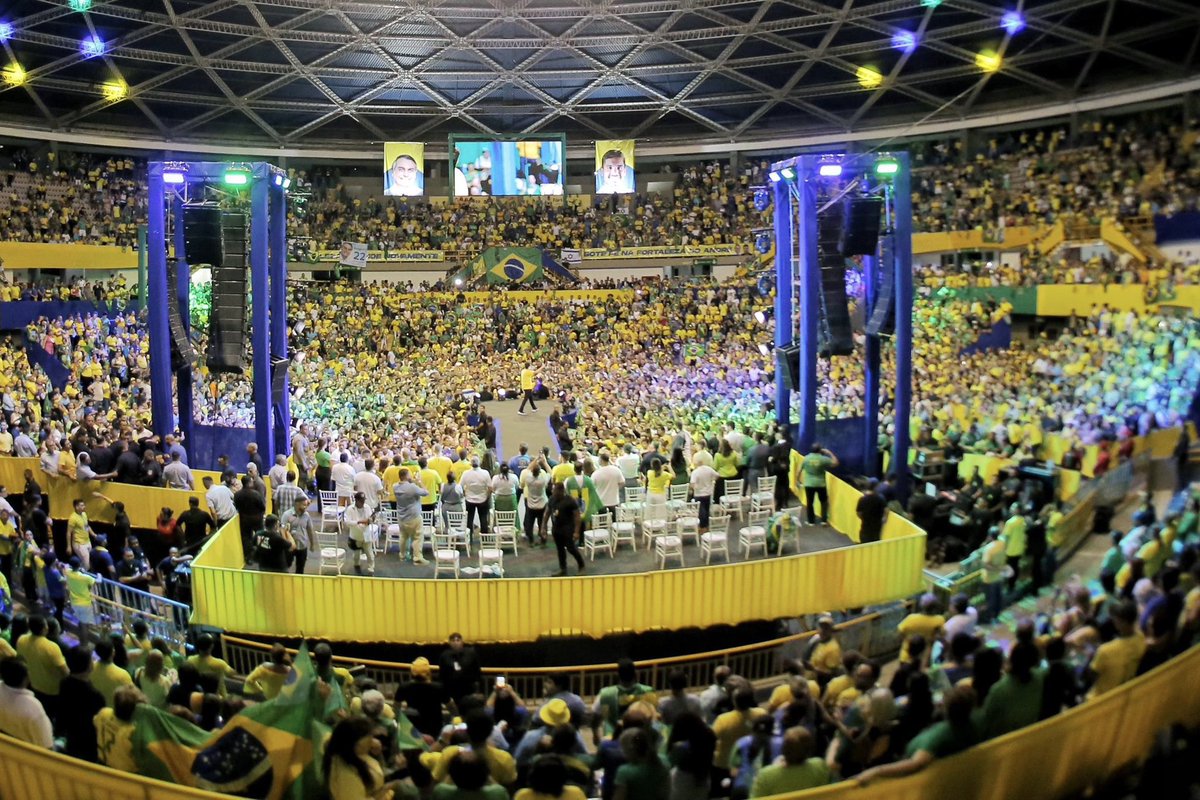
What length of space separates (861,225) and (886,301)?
1496 millimetres

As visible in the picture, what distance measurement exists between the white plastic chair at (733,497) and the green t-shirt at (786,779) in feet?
27.5

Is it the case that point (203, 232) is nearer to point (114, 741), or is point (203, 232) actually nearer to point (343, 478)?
point (343, 478)

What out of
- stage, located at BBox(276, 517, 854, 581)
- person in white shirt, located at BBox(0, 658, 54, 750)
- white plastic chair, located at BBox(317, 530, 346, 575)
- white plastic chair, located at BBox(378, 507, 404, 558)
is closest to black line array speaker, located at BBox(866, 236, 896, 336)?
stage, located at BBox(276, 517, 854, 581)

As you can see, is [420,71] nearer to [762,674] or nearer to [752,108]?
[752,108]

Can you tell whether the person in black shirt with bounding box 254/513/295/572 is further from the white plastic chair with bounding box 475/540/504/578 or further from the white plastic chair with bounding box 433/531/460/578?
the white plastic chair with bounding box 475/540/504/578

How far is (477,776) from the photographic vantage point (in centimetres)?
494

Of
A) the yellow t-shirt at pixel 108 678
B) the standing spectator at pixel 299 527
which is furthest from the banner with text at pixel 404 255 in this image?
the yellow t-shirt at pixel 108 678

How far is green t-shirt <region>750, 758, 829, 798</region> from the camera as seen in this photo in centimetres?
539

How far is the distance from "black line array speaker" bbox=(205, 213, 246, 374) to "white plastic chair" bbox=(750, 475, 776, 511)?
948 centimetres

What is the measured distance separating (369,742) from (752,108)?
42198 millimetres

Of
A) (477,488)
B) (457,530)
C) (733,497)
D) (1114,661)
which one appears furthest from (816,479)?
(1114,661)

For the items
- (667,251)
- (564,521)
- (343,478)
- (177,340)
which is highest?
(667,251)

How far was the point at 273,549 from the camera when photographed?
453 inches

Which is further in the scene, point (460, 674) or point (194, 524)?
point (194, 524)
